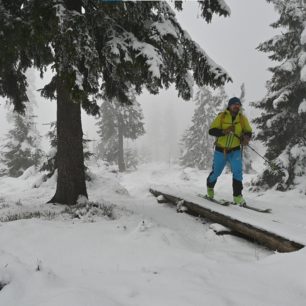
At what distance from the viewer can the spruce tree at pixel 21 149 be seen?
91.5ft

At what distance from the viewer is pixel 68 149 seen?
25.8ft

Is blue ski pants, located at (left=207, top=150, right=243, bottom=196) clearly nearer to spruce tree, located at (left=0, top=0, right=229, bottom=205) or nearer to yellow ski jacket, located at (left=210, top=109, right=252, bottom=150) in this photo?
yellow ski jacket, located at (left=210, top=109, right=252, bottom=150)

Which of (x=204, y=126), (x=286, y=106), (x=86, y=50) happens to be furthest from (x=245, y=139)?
(x=204, y=126)

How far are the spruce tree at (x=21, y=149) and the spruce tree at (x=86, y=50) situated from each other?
66.2 ft

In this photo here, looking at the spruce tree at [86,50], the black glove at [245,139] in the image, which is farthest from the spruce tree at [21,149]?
the black glove at [245,139]

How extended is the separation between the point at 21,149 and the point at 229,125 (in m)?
24.1

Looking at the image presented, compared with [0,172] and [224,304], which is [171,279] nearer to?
[224,304]

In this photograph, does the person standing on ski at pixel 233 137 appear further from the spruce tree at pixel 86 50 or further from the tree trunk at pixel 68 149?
the tree trunk at pixel 68 149

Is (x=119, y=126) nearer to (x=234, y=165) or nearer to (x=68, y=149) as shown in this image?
(x=68, y=149)

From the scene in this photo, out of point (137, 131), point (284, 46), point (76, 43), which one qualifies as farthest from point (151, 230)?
point (137, 131)

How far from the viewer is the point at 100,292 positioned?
3.11 m

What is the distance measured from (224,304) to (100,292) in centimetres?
120

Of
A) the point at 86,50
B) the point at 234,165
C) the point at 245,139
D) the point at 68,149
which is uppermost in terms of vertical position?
the point at 86,50

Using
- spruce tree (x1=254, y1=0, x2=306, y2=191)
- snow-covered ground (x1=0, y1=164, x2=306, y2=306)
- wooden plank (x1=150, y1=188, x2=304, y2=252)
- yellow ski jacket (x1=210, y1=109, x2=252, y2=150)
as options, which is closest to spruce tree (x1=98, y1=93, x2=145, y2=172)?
spruce tree (x1=254, y1=0, x2=306, y2=191)
